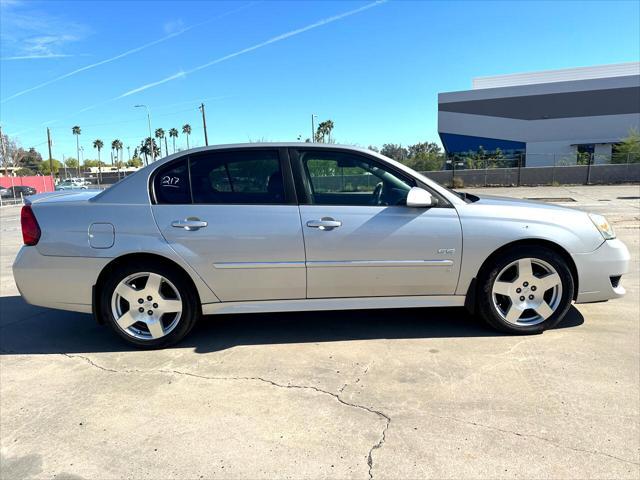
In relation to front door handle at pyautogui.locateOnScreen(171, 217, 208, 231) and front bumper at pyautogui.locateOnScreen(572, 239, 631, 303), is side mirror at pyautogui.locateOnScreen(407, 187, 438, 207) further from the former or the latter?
front door handle at pyautogui.locateOnScreen(171, 217, 208, 231)

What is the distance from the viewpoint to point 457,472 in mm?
2150

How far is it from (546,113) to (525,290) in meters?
48.5

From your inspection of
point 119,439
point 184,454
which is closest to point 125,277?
point 119,439

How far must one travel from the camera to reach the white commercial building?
43.3 metres

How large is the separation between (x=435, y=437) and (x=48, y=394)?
2580mm

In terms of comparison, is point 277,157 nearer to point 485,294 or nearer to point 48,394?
point 485,294

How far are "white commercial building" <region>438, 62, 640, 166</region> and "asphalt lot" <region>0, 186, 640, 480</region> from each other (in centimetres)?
4425

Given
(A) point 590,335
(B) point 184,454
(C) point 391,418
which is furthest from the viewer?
(A) point 590,335

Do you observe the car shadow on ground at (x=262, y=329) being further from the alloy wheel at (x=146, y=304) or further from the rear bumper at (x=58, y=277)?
the rear bumper at (x=58, y=277)

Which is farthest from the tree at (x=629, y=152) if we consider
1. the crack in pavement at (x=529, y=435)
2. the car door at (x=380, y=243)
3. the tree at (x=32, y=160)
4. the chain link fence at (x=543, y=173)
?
the tree at (x=32, y=160)

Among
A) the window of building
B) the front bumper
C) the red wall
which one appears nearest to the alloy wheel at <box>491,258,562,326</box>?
the front bumper

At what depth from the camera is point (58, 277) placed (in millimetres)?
3566

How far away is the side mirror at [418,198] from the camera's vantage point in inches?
136

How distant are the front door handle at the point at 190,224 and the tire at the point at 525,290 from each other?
7.60 ft
